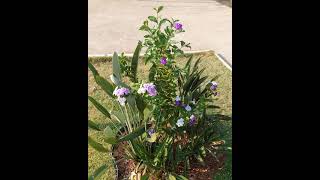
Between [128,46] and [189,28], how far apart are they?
1439mm

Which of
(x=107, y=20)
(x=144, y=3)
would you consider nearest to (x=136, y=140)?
(x=107, y=20)

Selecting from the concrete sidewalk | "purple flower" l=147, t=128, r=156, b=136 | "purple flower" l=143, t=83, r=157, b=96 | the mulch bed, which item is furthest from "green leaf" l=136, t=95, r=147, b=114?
the concrete sidewalk

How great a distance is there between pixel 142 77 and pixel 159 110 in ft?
7.07

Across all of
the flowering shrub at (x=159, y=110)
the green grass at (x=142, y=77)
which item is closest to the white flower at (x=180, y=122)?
the flowering shrub at (x=159, y=110)

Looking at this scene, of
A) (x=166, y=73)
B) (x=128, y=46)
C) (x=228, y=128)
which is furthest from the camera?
(x=128, y=46)

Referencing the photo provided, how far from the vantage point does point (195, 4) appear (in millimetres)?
8938

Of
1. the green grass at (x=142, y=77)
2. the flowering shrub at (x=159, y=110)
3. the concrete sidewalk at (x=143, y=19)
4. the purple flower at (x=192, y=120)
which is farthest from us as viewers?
the concrete sidewalk at (x=143, y=19)

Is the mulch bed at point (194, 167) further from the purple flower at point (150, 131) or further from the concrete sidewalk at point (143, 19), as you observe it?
the concrete sidewalk at point (143, 19)

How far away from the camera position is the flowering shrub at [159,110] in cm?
272

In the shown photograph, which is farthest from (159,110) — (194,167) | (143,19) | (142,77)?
(143,19)

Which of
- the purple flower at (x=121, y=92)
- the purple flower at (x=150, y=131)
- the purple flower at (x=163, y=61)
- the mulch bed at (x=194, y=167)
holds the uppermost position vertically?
the purple flower at (x=163, y=61)

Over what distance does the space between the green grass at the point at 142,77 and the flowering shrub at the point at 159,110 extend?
1.01ft
